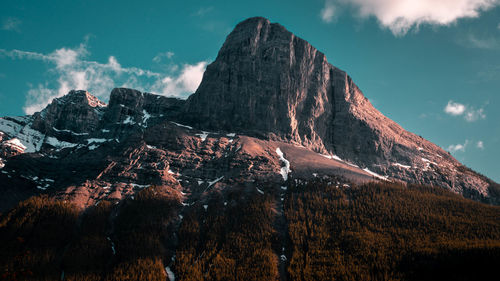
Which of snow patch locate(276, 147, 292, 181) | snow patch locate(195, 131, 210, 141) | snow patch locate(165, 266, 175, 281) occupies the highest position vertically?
snow patch locate(195, 131, 210, 141)

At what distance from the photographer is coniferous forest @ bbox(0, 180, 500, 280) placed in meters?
91.2

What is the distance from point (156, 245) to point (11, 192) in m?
94.8

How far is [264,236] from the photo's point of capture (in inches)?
4262

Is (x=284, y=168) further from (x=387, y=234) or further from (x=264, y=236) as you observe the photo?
(x=387, y=234)

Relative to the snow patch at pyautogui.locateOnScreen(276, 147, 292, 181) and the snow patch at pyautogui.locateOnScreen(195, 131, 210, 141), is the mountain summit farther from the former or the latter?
the snow patch at pyautogui.locateOnScreen(195, 131, 210, 141)

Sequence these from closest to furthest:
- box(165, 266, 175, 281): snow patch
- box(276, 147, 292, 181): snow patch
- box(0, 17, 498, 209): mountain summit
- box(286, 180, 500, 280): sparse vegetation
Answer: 1. box(286, 180, 500, 280): sparse vegetation
2. box(165, 266, 175, 281): snow patch
3. box(0, 17, 498, 209): mountain summit
4. box(276, 147, 292, 181): snow patch

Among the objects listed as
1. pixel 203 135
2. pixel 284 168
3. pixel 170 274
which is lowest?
pixel 170 274

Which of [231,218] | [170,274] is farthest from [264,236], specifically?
[170,274]

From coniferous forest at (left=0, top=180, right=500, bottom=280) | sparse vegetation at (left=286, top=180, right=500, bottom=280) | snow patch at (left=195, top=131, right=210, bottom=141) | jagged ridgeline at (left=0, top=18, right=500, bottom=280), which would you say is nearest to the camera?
sparse vegetation at (left=286, top=180, right=500, bottom=280)

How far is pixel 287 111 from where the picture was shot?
644 feet

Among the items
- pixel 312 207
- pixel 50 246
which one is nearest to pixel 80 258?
pixel 50 246

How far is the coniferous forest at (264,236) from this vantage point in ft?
299

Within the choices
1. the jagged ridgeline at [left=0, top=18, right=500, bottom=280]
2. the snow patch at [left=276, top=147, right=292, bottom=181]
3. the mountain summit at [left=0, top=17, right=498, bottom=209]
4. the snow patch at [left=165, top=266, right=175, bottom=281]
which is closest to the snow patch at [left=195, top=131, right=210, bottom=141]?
the mountain summit at [left=0, top=17, right=498, bottom=209]

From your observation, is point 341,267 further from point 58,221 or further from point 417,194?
point 58,221
